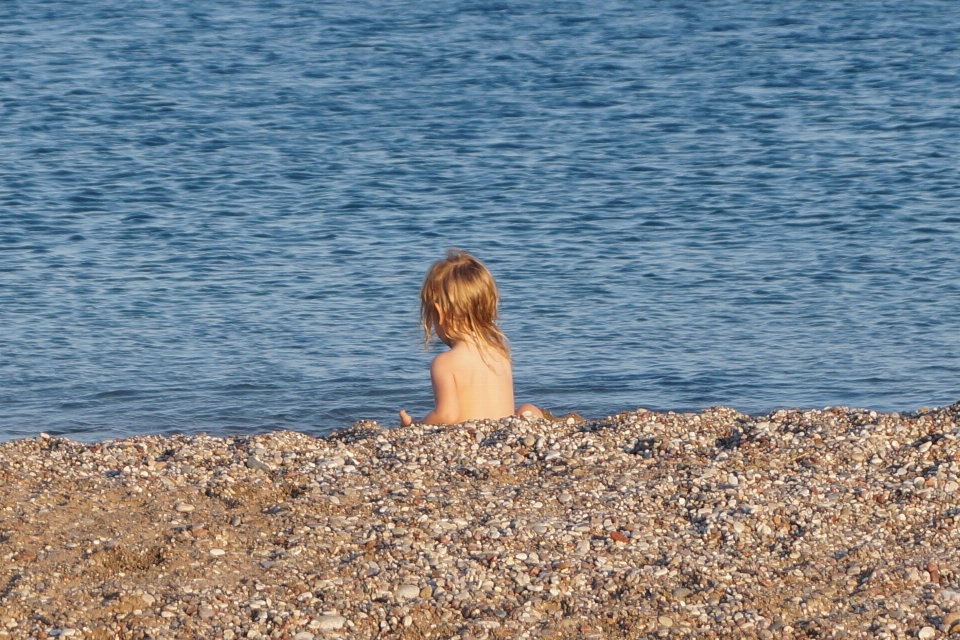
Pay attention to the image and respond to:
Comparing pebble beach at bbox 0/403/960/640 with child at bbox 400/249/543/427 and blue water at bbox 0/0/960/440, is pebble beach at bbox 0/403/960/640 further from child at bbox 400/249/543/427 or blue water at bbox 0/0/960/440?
blue water at bbox 0/0/960/440

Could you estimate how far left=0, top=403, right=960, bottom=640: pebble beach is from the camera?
4.62m

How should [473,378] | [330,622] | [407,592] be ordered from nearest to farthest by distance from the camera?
1. [330,622]
2. [407,592]
3. [473,378]

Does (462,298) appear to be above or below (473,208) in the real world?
above

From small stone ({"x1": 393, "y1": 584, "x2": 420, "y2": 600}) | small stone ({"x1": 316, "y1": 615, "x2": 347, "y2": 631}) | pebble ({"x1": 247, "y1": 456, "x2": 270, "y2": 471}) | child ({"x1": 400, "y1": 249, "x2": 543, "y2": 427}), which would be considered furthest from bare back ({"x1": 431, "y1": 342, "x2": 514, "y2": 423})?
small stone ({"x1": 316, "y1": 615, "x2": 347, "y2": 631})

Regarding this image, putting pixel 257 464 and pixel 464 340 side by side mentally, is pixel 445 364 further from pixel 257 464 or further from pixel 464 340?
pixel 257 464

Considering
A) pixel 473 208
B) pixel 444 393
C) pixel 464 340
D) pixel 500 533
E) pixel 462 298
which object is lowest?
pixel 473 208

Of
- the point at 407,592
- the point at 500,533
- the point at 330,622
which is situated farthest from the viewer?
the point at 500,533

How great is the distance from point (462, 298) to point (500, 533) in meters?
1.89

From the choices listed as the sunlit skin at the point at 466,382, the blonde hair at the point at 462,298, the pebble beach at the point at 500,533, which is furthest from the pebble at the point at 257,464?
the blonde hair at the point at 462,298

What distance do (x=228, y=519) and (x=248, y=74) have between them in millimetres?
17208

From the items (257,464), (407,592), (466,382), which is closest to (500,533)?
(407,592)

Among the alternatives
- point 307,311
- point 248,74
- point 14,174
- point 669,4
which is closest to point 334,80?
point 248,74

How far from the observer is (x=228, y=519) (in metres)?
5.49

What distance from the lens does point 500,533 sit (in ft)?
17.4
